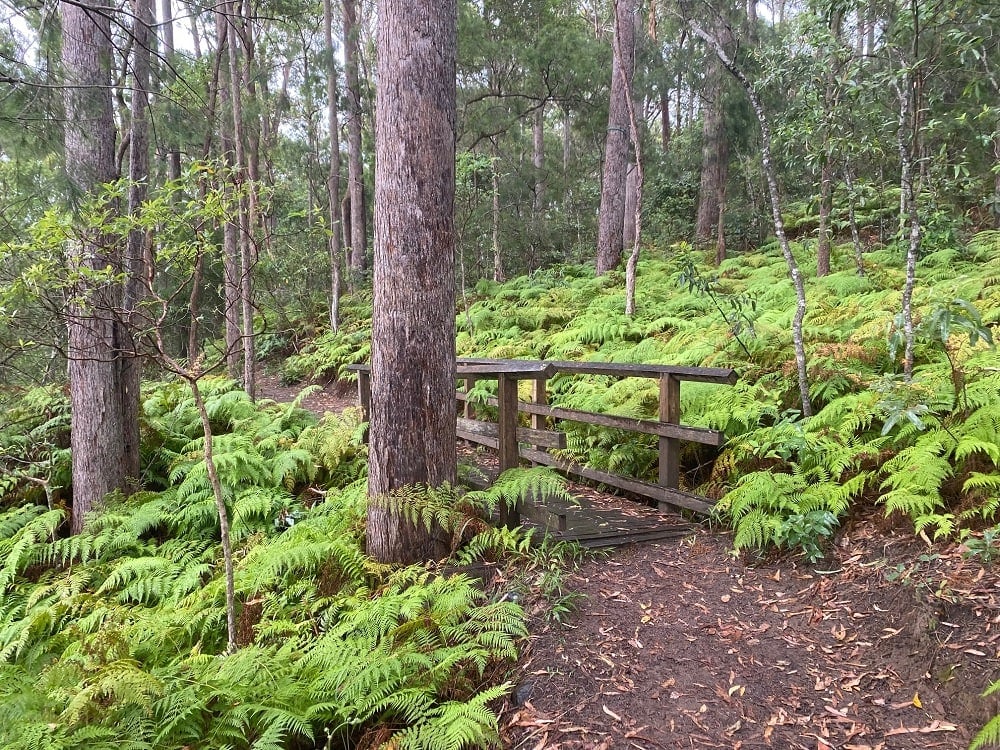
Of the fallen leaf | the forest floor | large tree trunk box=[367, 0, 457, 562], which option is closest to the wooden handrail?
large tree trunk box=[367, 0, 457, 562]

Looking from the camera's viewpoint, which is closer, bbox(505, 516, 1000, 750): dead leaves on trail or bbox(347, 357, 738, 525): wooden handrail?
bbox(505, 516, 1000, 750): dead leaves on trail

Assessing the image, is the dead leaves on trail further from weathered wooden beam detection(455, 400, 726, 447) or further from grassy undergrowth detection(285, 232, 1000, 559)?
weathered wooden beam detection(455, 400, 726, 447)

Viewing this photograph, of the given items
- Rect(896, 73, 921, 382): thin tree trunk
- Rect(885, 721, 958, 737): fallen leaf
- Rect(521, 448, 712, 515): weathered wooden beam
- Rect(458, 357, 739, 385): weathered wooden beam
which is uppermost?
Rect(896, 73, 921, 382): thin tree trunk

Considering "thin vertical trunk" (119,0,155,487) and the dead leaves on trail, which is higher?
"thin vertical trunk" (119,0,155,487)

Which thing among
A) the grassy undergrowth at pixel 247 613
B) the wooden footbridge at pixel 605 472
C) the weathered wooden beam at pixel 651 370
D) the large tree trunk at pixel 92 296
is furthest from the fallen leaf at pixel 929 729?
the large tree trunk at pixel 92 296

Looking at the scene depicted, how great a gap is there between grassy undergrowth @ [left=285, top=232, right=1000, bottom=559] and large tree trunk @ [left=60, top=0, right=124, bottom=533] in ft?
13.7

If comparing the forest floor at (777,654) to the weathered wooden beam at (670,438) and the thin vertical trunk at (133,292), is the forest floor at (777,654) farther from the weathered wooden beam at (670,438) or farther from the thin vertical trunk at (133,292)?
the thin vertical trunk at (133,292)

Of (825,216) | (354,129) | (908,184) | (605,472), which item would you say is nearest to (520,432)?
(605,472)

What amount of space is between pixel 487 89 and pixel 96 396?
12399 mm

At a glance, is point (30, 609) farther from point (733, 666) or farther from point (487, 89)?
point (487, 89)

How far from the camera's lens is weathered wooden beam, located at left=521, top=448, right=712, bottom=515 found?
15.8ft

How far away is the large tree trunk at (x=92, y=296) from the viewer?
5.24 meters

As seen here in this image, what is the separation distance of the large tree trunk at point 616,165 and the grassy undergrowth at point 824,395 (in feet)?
10.8

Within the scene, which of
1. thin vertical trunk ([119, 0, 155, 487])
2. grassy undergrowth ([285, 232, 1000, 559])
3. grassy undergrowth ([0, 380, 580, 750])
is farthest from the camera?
thin vertical trunk ([119, 0, 155, 487])
